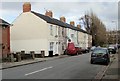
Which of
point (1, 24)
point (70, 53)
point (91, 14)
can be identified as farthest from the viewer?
point (91, 14)

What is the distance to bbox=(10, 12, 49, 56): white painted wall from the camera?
48.4m

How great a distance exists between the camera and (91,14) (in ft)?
341

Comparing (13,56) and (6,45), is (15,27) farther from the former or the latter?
(13,56)

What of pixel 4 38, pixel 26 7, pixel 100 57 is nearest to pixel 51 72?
pixel 100 57

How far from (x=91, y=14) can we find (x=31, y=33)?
188ft

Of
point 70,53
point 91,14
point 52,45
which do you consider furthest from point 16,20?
point 91,14

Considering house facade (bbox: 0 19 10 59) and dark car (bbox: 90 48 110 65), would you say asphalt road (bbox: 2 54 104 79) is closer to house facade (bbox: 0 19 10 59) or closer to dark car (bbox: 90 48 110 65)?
dark car (bbox: 90 48 110 65)

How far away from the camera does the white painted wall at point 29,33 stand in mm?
48406

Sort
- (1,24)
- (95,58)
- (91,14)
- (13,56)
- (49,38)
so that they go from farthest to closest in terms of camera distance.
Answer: (91,14), (49,38), (1,24), (13,56), (95,58)

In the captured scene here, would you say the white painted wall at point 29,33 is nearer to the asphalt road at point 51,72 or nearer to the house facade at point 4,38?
the house facade at point 4,38

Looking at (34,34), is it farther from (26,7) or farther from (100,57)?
(100,57)

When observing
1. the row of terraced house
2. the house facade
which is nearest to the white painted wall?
the row of terraced house

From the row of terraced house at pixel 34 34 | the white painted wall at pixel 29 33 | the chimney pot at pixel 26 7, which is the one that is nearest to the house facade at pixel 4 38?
the row of terraced house at pixel 34 34

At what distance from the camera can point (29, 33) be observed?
5003cm
